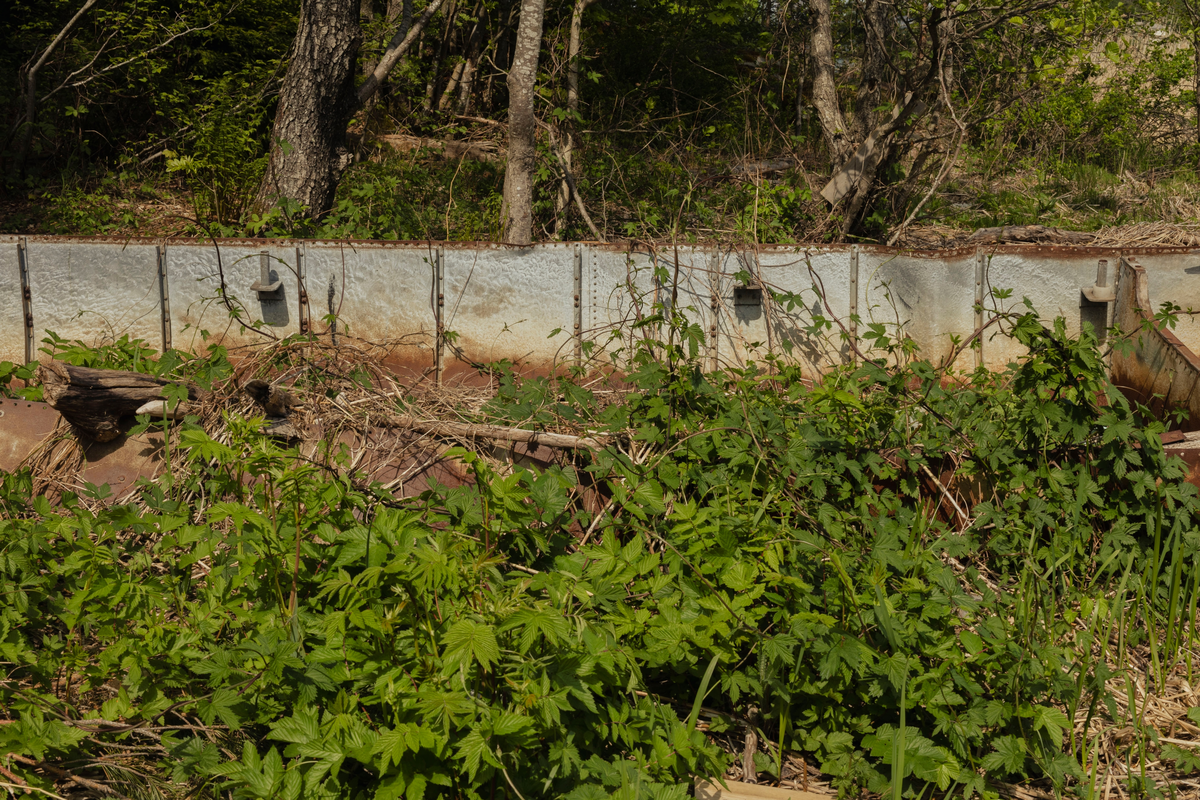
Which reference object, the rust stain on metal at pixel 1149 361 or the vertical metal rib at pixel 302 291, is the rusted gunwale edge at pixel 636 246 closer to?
the vertical metal rib at pixel 302 291

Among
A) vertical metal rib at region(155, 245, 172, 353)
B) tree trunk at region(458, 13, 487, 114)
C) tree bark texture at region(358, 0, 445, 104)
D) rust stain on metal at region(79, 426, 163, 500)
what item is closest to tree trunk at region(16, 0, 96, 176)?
tree bark texture at region(358, 0, 445, 104)

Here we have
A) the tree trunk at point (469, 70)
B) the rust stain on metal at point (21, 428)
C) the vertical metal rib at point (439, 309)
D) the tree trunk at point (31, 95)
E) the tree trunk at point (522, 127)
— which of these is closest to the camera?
the rust stain on metal at point (21, 428)

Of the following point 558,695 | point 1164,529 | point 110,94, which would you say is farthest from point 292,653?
point 110,94

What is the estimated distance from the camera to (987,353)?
18.5ft

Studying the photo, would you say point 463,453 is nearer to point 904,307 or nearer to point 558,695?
point 558,695

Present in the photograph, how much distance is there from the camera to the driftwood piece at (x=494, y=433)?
4293mm

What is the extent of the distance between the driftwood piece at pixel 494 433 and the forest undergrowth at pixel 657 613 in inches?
2.1

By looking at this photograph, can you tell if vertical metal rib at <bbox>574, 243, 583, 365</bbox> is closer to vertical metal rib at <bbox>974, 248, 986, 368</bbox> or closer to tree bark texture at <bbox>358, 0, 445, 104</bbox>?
vertical metal rib at <bbox>974, 248, 986, 368</bbox>

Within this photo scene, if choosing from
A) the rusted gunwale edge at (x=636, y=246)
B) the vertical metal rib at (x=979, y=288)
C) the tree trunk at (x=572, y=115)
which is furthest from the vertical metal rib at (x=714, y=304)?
the tree trunk at (x=572, y=115)

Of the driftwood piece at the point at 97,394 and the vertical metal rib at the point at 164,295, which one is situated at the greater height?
the vertical metal rib at the point at 164,295

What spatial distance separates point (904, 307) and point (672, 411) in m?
2.34

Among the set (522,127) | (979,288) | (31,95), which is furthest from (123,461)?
(31,95)

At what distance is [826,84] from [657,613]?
666 cm

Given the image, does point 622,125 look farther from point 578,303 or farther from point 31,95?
point 31,95
